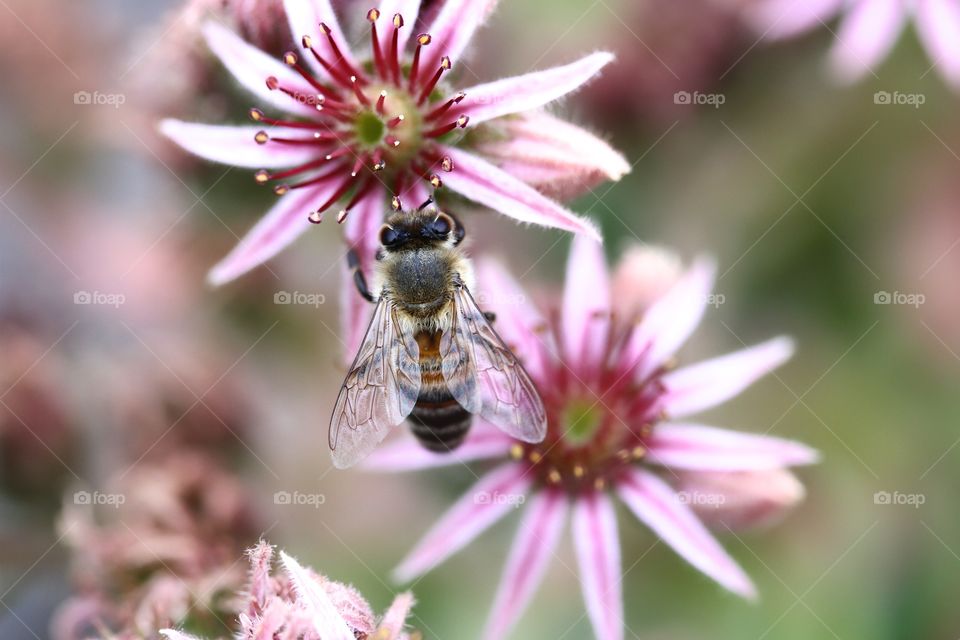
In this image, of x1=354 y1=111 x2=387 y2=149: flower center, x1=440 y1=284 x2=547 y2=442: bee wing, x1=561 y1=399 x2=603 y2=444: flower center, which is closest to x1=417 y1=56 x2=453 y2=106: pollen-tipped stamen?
x1=354 y1=111 x2=387 y2=149: flower center

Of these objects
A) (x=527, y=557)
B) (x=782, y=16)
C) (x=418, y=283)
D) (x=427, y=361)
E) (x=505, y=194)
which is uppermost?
(x=782, y=16)

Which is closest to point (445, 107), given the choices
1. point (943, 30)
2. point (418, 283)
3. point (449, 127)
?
point (449, 127)

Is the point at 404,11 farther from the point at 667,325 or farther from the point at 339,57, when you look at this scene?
the point at 667,325

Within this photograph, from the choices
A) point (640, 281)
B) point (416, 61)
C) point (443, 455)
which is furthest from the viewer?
point (640, 281)

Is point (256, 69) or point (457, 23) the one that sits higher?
point (457, 23)

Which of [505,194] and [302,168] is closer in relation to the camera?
[505,194]

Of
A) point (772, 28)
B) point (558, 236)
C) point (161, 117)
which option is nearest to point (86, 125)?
point (161, 117)

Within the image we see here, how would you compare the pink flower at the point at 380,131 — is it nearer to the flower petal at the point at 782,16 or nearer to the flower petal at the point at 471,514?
the flower petal at the point at 471,514
